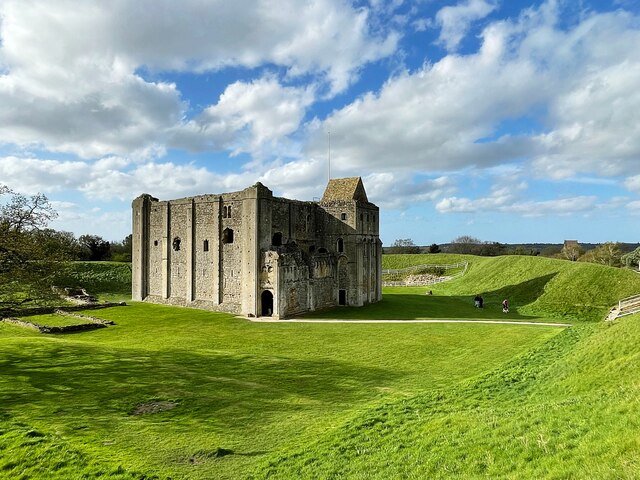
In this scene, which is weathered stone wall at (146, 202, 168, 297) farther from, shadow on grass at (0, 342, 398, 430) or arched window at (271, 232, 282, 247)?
shadow on grass at (0, 342, 398, 430)

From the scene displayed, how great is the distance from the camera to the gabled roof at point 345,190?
48.2 meters

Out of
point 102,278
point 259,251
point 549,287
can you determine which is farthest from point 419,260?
point 102,278

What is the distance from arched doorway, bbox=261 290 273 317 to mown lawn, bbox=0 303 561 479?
26.8 ft

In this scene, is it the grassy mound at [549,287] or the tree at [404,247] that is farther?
the tree at [404,247]

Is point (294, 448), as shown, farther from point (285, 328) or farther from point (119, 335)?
point (119, 335)

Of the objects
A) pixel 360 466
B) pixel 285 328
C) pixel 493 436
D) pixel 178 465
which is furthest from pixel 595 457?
pixel 285 328

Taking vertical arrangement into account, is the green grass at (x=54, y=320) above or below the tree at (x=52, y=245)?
below

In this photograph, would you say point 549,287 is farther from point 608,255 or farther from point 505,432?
point 505,432

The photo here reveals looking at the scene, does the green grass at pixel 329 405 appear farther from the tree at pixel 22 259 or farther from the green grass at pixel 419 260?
the green grass at pixel 419 260

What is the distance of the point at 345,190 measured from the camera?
48844 millimetres

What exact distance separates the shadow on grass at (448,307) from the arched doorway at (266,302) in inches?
140

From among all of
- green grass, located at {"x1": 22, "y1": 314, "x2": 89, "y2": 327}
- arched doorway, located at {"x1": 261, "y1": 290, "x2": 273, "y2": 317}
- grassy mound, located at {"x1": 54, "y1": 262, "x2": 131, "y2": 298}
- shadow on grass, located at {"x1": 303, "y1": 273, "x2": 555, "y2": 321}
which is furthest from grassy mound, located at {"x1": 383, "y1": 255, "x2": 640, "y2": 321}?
grassy mound, located at {"x1": 54, "y1": 262, "x2": 131, "y2": 298}

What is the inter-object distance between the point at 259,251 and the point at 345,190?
14698 mm

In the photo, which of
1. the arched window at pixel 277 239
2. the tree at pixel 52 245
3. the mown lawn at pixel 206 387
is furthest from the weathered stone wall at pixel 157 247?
the tree at pixel 52 245
